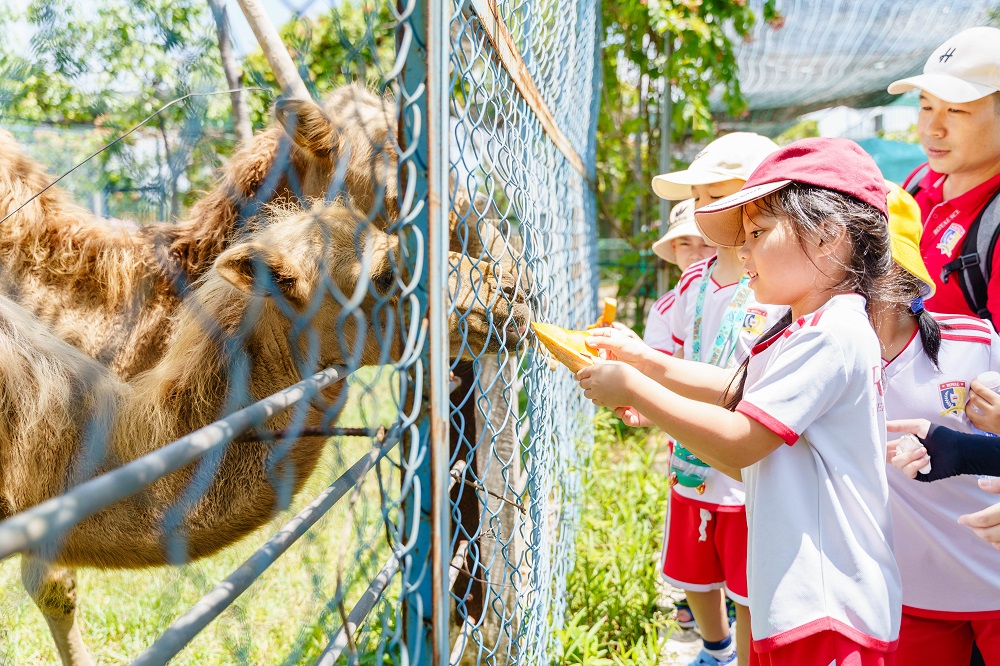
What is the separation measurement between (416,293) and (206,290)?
64.1 inches

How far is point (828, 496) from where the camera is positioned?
1660 mm

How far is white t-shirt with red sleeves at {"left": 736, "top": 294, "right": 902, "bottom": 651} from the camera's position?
63.3 inches

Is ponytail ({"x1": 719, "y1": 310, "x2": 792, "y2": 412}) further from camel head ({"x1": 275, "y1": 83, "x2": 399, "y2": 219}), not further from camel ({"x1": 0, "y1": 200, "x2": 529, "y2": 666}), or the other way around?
camel head ({"x1": 275, "y1": 83, "x2": 399, "y2": 219})

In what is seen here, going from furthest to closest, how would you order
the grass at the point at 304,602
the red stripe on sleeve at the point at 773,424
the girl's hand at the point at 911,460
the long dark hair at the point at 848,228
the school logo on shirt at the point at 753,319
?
the grass at the point at 304,602
the school logo on shirt at the point at 753,319
the girl's hand at the point at 911,460
the long dark hair at the point at 848,228
the red stripe on sleeve at the point at 773,424

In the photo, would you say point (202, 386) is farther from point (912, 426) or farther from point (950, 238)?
point (950, 238)

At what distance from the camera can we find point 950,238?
8.25 ft

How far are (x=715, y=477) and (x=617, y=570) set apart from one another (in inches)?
52.7

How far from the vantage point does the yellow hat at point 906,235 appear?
1898 mm

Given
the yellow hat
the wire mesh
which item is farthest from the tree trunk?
the wire mesh

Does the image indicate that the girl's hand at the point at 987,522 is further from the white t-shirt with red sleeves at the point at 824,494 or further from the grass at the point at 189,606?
the grass at the point at 189,606

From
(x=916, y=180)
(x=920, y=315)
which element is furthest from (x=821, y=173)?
(x=916, y=180)

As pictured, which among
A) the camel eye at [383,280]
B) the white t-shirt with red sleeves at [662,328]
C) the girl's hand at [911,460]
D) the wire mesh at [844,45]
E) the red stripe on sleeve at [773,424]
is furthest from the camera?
the wire mesh at [844,45]

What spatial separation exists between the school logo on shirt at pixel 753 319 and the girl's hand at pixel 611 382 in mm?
1227

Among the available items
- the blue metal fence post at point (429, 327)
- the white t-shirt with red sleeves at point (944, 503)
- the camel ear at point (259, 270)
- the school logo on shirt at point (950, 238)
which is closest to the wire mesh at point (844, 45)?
the school logo on shirt at point (950, 238)
